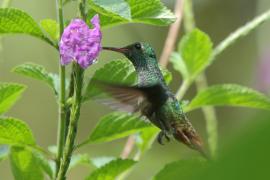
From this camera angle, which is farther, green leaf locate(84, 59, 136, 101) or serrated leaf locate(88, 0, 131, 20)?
green leaf locate(84, 59, 136, 101)

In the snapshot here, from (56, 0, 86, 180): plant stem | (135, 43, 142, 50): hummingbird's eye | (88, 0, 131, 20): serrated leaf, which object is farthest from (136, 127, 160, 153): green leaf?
(88, 0, 131, 20): serrated leaf

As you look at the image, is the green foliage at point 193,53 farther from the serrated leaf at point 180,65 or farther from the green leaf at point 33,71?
the green leaf at point 33,71

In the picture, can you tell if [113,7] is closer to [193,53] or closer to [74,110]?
[74,110]

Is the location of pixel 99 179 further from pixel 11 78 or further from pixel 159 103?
pixel 11 78

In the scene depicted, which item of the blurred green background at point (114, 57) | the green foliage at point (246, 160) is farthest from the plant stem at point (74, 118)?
the blurred green background at point (114, 57)

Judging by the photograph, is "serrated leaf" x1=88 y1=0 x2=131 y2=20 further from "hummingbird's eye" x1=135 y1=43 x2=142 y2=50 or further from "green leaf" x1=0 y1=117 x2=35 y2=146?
"hummingbird's eye" x1=135 y1=43 x2=142 y2=50

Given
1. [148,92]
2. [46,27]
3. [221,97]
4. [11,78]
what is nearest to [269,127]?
[148,92]
